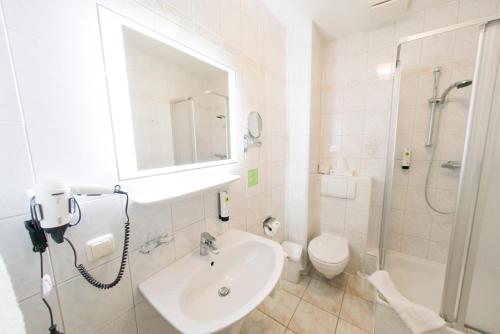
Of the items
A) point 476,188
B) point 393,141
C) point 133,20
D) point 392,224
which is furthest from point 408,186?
point 133,20

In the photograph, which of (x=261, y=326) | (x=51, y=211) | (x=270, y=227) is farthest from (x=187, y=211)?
(x=261, y=326)

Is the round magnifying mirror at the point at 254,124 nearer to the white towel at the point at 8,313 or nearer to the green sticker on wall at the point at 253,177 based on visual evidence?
the green sticker on wall at the point at 253,177

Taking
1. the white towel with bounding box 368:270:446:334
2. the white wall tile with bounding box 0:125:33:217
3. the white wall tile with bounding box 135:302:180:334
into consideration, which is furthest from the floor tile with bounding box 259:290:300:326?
the white wall tile with bounding box 0:125:33:217

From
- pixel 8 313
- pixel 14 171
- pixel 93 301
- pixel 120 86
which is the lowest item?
pixel 93 301

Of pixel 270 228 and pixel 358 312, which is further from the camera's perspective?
pixel 270 228

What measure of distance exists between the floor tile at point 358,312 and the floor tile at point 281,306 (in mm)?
389

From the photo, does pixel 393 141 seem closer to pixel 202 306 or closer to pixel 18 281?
pixel 202 306

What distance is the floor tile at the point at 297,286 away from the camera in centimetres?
173

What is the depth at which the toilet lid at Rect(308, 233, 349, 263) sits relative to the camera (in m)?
1.62

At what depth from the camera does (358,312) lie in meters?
1.50

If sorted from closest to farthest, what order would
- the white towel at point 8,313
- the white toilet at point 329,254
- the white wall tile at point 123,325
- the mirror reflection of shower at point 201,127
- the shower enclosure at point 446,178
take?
the white towel at point 8,313, the white wall tile at point 123,325, the shower enclosure at point 446,178, the mirror reflection of shower at point 201,127, the white toilet at point 329,254

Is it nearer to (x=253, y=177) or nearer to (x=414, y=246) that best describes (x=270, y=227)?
(x=253, y=177)

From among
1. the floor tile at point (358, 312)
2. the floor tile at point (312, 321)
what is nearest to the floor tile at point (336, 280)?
the floor tile at point (358, 312)

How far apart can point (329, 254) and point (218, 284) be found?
1133mm
